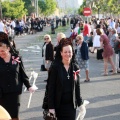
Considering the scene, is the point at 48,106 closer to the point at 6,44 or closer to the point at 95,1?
the point at 6,44

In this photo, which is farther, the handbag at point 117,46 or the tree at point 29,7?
the tree at point 29,7

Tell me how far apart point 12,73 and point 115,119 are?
3147 mm

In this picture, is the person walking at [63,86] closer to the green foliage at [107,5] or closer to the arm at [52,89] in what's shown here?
the arm at [52,89]

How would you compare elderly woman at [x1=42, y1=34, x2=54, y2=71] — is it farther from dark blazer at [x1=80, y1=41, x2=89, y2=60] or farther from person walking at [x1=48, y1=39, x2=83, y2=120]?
person walking at [x1=48, y1=39, x2=83, y2=120]

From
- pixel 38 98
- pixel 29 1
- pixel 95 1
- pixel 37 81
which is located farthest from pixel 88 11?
pixel 29 1

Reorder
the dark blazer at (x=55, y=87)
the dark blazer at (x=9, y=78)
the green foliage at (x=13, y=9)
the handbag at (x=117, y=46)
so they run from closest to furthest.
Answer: the dark blazer at (x=55, y=87) < the dark blazer at (x=9, y=78) < the handbag at (x=117, y=46) < the green foliage at (x=13, y=9)

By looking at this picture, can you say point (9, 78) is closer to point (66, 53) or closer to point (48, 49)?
point (66, 53)

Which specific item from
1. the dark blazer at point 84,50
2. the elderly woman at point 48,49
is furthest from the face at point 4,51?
the dark blazer at point 84,50

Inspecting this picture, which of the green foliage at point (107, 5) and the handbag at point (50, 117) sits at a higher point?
the green foliage at point (107, 5)

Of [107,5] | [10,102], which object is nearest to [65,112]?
[10,102]

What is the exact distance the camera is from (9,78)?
5422 millimetres

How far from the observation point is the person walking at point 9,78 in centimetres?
540

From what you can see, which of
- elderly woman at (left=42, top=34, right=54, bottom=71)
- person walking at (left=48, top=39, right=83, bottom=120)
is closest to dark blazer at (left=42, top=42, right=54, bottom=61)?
elderly woman at (left=42, top=34, right=54, bottom=71)

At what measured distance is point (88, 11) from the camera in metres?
30.5
